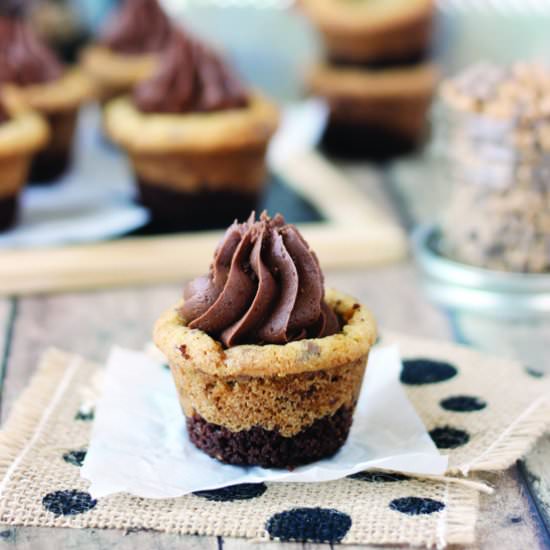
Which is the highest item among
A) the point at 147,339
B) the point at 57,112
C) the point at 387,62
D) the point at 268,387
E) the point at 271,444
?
the point at 387,62

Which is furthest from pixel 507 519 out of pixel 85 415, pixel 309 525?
pixel 85 415

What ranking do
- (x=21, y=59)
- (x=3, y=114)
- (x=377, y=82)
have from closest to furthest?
(x=3, y=114) → (x=21, y=59) → (x=377, y=82)

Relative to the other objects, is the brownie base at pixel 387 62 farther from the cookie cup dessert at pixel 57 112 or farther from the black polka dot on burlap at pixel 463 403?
the black polka dot on burlap at pixel 463 403

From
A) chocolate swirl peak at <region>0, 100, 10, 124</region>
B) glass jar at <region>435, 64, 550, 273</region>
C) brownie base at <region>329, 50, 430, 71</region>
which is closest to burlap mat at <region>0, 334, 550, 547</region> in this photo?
glass jar at <region>435, 64, 550, 273</region>

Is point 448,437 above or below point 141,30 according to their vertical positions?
below

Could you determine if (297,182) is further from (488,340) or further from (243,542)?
(243,542)

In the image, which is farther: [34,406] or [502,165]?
[502,165]

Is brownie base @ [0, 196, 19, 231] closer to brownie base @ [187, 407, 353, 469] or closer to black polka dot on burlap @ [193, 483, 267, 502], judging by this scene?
brownie base @ [187, 407, 353, 469]

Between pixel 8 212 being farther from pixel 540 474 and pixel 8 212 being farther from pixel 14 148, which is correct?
pixel 540 474
